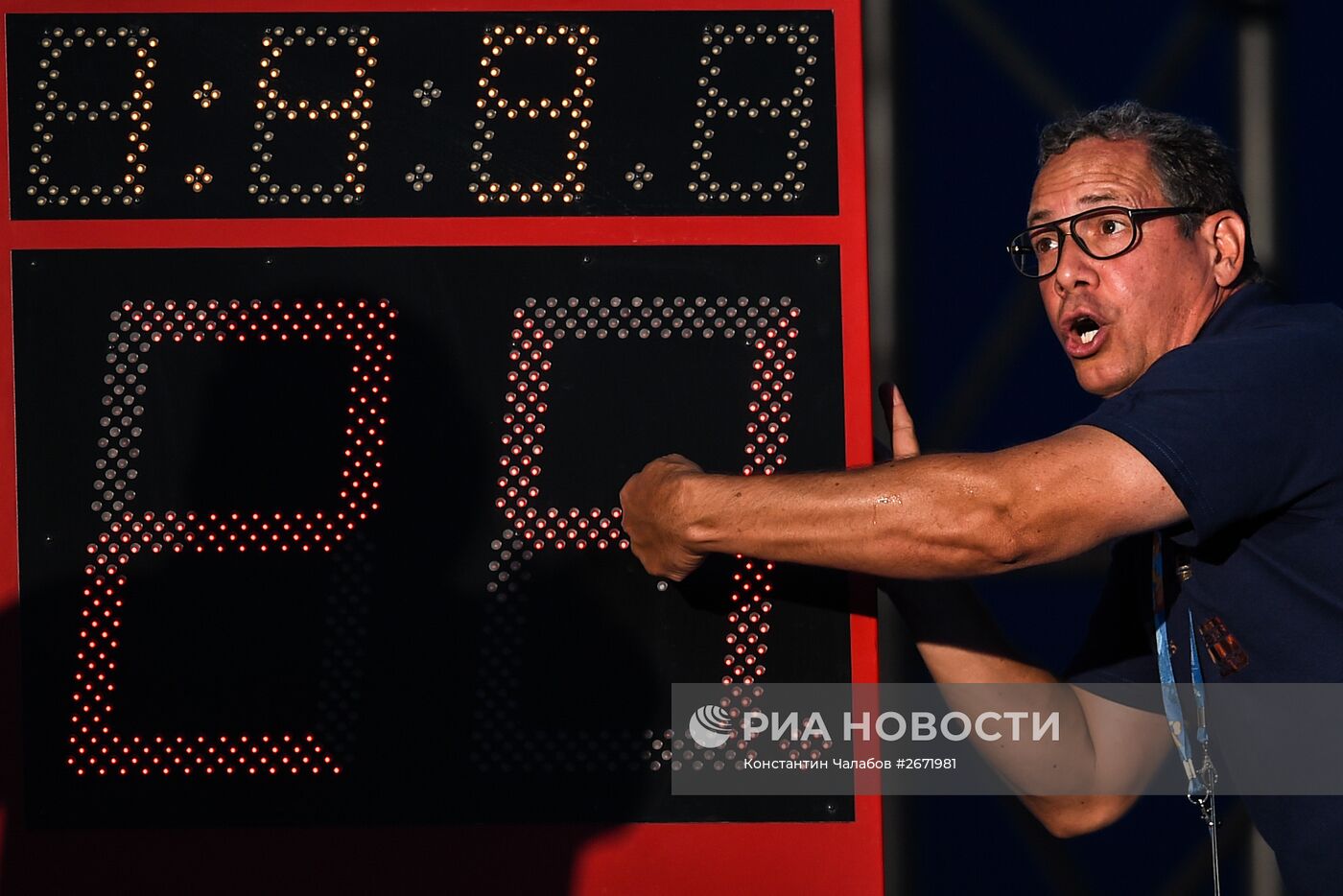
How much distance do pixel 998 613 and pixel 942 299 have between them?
94cm

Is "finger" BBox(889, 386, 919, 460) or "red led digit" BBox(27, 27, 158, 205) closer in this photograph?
"red led digit" BBox(27, 27, 158, 205)

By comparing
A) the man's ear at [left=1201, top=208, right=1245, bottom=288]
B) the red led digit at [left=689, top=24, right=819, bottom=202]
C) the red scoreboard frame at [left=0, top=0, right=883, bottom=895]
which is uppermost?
the red led digit at [left=689, top=24, right=819, bottom=202]

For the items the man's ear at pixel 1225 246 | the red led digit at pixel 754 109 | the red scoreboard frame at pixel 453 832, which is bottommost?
the red scoreboard frame at pixel 453 832

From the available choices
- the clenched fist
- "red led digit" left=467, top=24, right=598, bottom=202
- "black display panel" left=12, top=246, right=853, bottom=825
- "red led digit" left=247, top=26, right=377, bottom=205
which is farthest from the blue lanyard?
"red led digit" left=247, top=26, right=377, bottom=205

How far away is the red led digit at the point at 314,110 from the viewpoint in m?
1.91

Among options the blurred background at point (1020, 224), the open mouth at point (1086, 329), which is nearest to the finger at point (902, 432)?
the open mouth at point (1086, 329)

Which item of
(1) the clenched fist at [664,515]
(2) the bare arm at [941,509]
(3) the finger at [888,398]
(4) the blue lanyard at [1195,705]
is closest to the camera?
(2) the bare arm at [941,509]

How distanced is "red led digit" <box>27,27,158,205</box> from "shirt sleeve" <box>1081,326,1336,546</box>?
1304 millimetres

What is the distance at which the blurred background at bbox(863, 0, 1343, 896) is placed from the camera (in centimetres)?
396

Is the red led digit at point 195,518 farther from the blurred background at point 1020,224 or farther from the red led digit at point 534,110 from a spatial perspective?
the blurred background at point 1020,224

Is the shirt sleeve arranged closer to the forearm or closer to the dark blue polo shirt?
the dark blue polo shirt

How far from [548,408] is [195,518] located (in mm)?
492

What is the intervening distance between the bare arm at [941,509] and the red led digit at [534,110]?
0.46 m

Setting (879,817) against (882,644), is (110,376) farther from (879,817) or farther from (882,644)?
(882,644)
